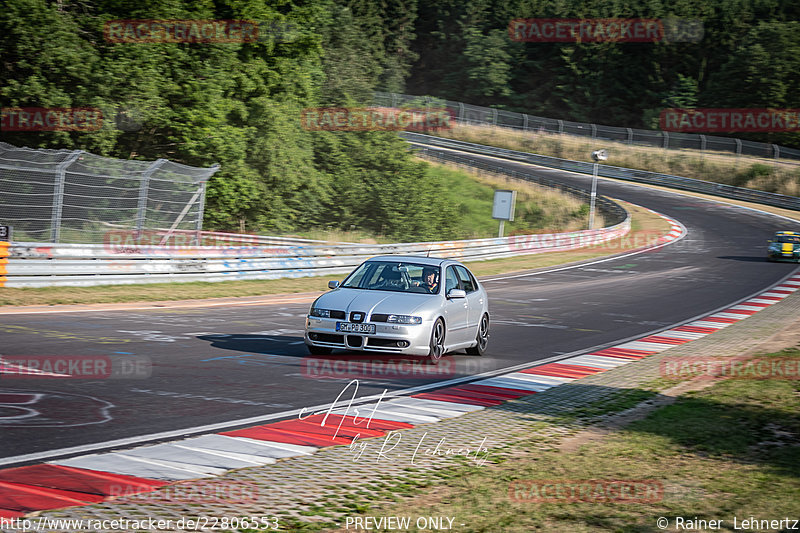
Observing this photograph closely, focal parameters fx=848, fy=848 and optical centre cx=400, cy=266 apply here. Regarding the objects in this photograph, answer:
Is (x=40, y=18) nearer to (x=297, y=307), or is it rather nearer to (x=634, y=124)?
(x=297, y=307)

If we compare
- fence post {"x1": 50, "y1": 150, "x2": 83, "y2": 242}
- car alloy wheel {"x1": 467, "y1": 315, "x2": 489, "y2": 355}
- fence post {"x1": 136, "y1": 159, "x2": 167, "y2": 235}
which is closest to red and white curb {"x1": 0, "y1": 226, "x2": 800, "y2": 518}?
car alloy wheel {"x1": 467, "y1": 315, "x2": 489, "y2": 355}

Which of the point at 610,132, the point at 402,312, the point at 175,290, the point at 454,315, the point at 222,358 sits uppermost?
the point at 610,132

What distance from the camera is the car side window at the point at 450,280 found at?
12.5 meters

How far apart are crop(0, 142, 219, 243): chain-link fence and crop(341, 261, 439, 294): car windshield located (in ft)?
30.7

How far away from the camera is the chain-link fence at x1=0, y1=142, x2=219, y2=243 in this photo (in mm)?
18250

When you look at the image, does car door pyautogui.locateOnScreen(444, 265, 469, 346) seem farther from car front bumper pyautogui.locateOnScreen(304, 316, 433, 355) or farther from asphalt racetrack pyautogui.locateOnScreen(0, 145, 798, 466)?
car front bumper pyautogui.locateOnScreen(304, 316, 433, 355)

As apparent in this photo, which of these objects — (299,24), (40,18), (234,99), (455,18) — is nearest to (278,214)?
(234,99)

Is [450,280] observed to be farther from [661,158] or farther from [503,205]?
[661,158]

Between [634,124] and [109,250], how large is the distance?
284 feet

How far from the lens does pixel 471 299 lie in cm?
1291

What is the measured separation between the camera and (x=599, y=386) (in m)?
10.8

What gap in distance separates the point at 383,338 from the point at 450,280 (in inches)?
82.3

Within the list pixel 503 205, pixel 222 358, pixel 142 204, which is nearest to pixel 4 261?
pixel 142 204

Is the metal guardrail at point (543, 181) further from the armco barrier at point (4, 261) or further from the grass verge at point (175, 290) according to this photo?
the armco barrier at point (4, 261)
